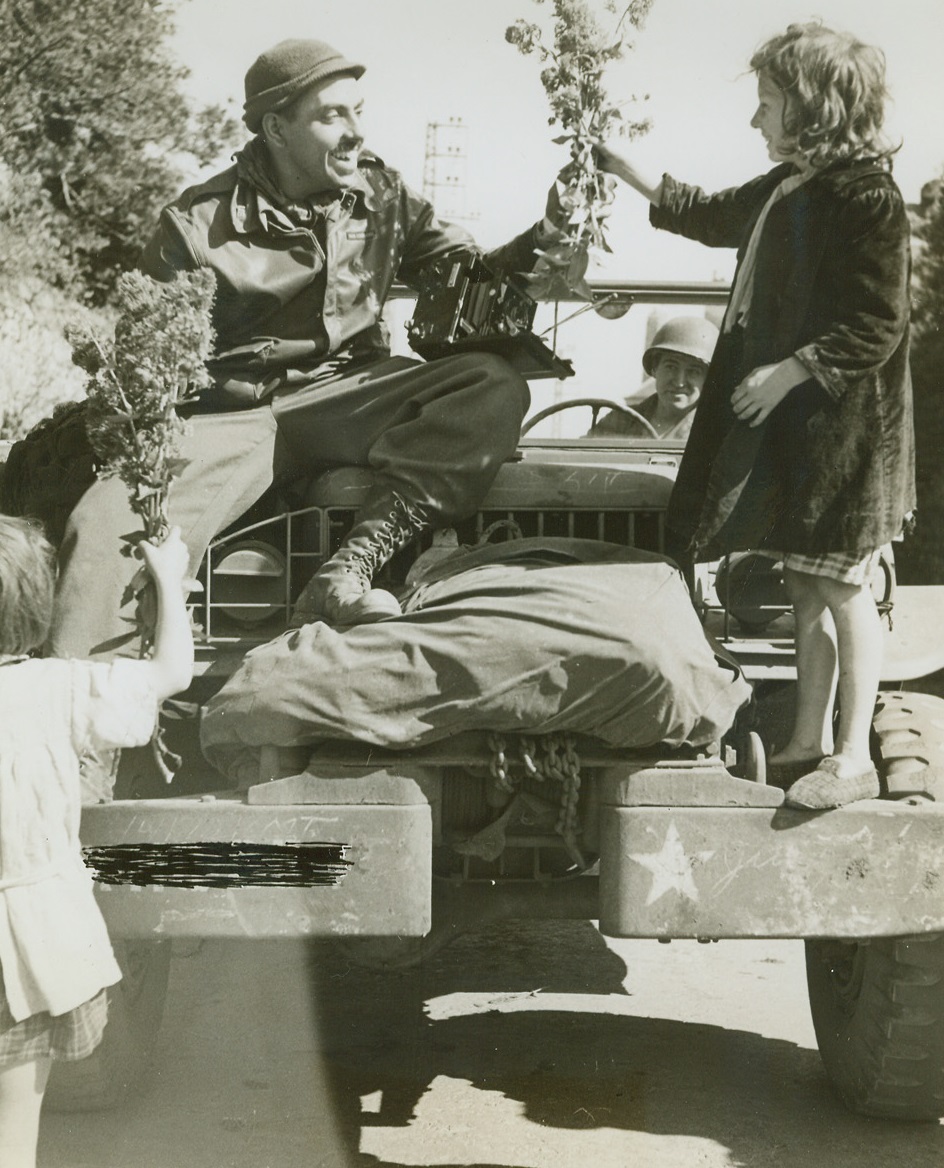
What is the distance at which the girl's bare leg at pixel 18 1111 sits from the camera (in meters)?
2.65

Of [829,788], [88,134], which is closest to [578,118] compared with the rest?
[829,788]

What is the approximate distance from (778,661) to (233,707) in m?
1.41

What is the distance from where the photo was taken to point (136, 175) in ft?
51.6

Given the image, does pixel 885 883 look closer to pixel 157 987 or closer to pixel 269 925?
pixel 269 925

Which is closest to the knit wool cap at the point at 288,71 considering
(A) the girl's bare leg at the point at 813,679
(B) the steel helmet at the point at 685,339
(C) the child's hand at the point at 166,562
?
(C) the child's hand at the point at 166,562

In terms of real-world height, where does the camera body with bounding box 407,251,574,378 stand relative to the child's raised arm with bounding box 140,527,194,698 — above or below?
above

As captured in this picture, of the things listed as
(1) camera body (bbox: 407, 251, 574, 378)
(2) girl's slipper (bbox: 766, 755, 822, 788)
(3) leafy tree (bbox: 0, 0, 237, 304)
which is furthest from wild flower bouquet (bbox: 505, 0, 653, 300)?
(3) leafy tree (bbox: 0, 0, 237, 304)

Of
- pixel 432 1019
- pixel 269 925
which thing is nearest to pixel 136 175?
pixel 432 1019

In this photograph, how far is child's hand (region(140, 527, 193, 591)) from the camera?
2982 millimetres

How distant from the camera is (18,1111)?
2.66 meters

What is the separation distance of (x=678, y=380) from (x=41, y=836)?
13.3ft

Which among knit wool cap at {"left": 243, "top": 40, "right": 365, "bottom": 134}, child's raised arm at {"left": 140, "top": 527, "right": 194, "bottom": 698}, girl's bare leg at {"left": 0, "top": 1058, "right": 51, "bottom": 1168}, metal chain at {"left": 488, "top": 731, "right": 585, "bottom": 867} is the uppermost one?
knit wool cap at {"left": 243, "top": 40, "right": 365, "bottom": 134}

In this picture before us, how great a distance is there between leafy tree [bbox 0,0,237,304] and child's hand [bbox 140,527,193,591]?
36.6ft

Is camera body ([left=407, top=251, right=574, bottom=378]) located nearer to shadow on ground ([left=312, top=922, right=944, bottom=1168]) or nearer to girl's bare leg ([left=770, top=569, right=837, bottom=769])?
girl's bare leg ([left=770, top=569, right=837, bottom=769])
